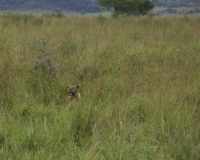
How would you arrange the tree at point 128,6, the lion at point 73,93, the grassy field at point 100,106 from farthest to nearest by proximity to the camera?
the tree at point 128,6
the lion at point 73,93
the grassy field at point 100,106

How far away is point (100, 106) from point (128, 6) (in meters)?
50.0

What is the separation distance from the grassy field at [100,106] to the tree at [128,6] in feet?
143

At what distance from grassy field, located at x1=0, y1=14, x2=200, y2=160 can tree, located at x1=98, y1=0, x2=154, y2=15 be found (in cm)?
4369

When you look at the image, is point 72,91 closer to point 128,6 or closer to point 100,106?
point 100,106

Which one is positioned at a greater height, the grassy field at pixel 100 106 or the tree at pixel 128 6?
the grassy field at pixel 100 106

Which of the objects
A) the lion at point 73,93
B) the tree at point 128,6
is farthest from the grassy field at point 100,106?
the tree at point 128,6

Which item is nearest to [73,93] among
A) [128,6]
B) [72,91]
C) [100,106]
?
[72,91]

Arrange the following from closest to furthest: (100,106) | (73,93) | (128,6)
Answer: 1. (100,106)
2. (73,93)
3. (128,6)

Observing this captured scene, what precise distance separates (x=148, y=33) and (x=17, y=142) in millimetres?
9128

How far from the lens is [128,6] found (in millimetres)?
52094

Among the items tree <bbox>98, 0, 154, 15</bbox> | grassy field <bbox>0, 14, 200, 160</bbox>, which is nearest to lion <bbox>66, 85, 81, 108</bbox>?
grassy field <bbox>0, 14, 200, 160</bbox>

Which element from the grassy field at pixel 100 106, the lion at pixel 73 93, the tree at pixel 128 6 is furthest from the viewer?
the tree at pixel 128 6

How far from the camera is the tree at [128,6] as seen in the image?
52906 millimetres

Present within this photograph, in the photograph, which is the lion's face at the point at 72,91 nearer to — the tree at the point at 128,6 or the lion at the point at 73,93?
the lion at the point at 73,93
